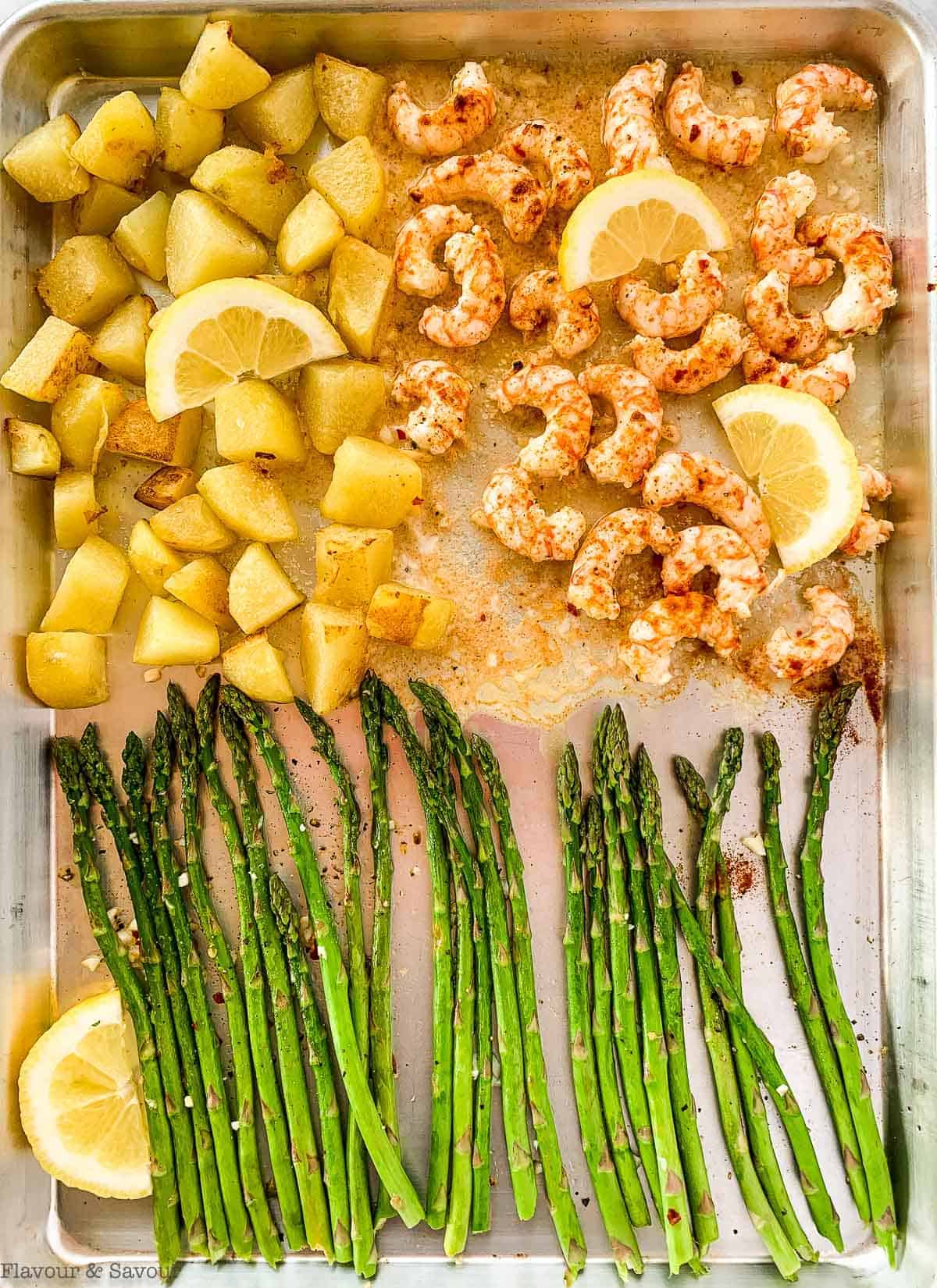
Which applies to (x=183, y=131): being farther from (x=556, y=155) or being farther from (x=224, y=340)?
(x=556, y=155)

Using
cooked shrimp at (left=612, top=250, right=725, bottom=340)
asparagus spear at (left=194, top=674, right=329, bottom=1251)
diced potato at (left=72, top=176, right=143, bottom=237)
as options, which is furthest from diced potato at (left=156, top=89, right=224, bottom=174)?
asparagus spear at (left=194, top=674, right=329, bottom=1251)

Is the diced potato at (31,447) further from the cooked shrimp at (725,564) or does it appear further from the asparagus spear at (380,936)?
the cooked shrimp at (725,564)

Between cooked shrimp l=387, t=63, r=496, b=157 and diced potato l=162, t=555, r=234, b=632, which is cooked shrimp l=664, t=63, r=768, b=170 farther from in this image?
diced potato l=162, t=555, r=234, b=632

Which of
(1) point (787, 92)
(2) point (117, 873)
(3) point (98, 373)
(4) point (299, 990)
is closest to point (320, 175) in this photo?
(3) point (98, 373)

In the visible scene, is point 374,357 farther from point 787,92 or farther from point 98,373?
point 787,92

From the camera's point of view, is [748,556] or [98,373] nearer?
[748,556]

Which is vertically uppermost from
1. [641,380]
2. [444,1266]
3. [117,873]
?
[641,380]
